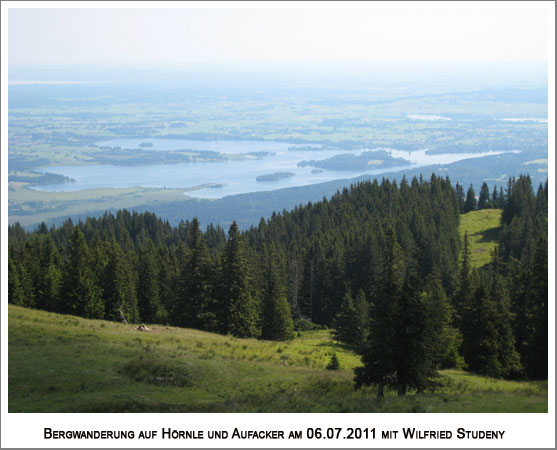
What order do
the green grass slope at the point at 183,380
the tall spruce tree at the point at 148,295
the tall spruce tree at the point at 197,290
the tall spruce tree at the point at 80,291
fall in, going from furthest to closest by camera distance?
the tall spruce tree at the point at 148,295 → the tall spruce tree at the point at 80,291 → the tall spruce tree at the point at 197,290 → the green grass slope at the point at 183,380

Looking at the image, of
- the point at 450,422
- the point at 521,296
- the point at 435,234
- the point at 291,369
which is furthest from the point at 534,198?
the point at 450,422

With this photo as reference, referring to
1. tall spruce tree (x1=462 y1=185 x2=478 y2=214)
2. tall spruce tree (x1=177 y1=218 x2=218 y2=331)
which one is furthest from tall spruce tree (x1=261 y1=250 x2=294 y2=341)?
tall spruce tree (x1=462 y1=185 x2=478 y2=214)

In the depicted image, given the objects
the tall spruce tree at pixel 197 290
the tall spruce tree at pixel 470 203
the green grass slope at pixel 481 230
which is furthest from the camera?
the tall spruce tree at pixel 470 203

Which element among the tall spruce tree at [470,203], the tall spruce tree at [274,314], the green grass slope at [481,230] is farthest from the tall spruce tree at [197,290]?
the tall spruce tree at [470,203]

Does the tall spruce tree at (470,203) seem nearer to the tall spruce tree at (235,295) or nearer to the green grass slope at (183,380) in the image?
the tall spruce tree at (235,295)

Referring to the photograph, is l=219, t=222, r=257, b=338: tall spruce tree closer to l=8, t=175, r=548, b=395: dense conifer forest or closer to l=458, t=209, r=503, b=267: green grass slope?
l=8, t=175, r=548, b=395: dense conifer forest

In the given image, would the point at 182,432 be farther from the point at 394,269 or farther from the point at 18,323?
the point at 18,323

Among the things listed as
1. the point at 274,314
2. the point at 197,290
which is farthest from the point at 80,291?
the point at 274,314
